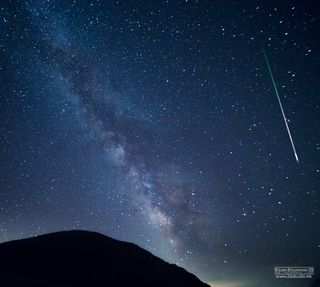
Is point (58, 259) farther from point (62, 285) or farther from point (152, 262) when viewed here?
point (152, 262)

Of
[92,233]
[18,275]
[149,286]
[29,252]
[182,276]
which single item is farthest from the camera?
[92,233]

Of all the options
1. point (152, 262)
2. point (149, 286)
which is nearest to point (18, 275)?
point (149, 286)

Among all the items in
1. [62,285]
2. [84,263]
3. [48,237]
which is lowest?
[62,285]

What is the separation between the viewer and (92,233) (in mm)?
43125

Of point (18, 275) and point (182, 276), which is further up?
point (182, 276)

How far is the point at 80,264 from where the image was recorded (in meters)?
30.5

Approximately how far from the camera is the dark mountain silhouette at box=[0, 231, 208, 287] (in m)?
25.4

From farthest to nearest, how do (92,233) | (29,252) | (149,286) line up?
(92,233) → (29,252) → (149,286)

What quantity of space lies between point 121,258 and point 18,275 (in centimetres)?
1333

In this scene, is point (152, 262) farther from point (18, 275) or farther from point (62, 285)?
point (18, 275)

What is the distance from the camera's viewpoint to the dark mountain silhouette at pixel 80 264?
25375mm

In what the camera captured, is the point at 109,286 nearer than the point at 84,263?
Yes

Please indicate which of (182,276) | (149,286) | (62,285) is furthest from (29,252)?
(182,276)

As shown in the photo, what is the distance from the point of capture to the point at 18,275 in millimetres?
23641
